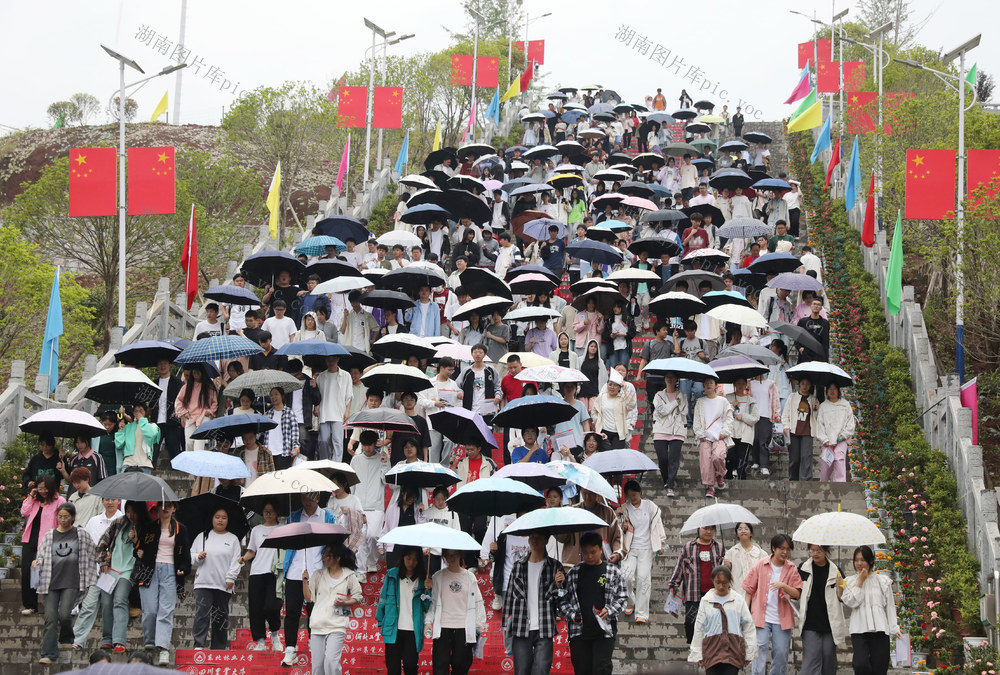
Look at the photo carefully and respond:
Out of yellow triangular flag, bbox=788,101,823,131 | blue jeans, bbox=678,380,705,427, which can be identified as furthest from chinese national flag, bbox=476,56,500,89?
blue jeans, bbox=678,380,705,427

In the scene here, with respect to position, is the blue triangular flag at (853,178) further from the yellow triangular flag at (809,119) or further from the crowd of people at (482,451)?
the crowd of people at (482,451)

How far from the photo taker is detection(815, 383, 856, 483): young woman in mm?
15977

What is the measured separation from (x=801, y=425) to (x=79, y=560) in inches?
345

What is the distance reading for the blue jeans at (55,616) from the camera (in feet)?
42.1

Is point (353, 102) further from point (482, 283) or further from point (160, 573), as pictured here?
point (160, 573)

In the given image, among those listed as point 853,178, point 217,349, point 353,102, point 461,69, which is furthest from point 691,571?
point 461,69

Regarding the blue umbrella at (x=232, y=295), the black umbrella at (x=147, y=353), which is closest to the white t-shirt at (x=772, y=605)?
the black umbrella at (x=147, y=353)

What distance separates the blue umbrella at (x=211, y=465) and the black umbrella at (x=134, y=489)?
1.41 feet

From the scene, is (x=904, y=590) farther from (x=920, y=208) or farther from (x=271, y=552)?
(x=920, y=208)

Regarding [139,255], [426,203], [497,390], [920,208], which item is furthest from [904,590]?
[139,255]

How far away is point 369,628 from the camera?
1306 cm

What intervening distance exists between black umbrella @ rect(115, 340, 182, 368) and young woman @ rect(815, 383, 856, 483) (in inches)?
331

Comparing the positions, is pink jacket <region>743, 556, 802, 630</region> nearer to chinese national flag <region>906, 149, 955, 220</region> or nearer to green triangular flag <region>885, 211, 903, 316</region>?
green triangular flag <region>885, 211, 903, 316</region>

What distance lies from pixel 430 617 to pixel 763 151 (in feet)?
92.0
